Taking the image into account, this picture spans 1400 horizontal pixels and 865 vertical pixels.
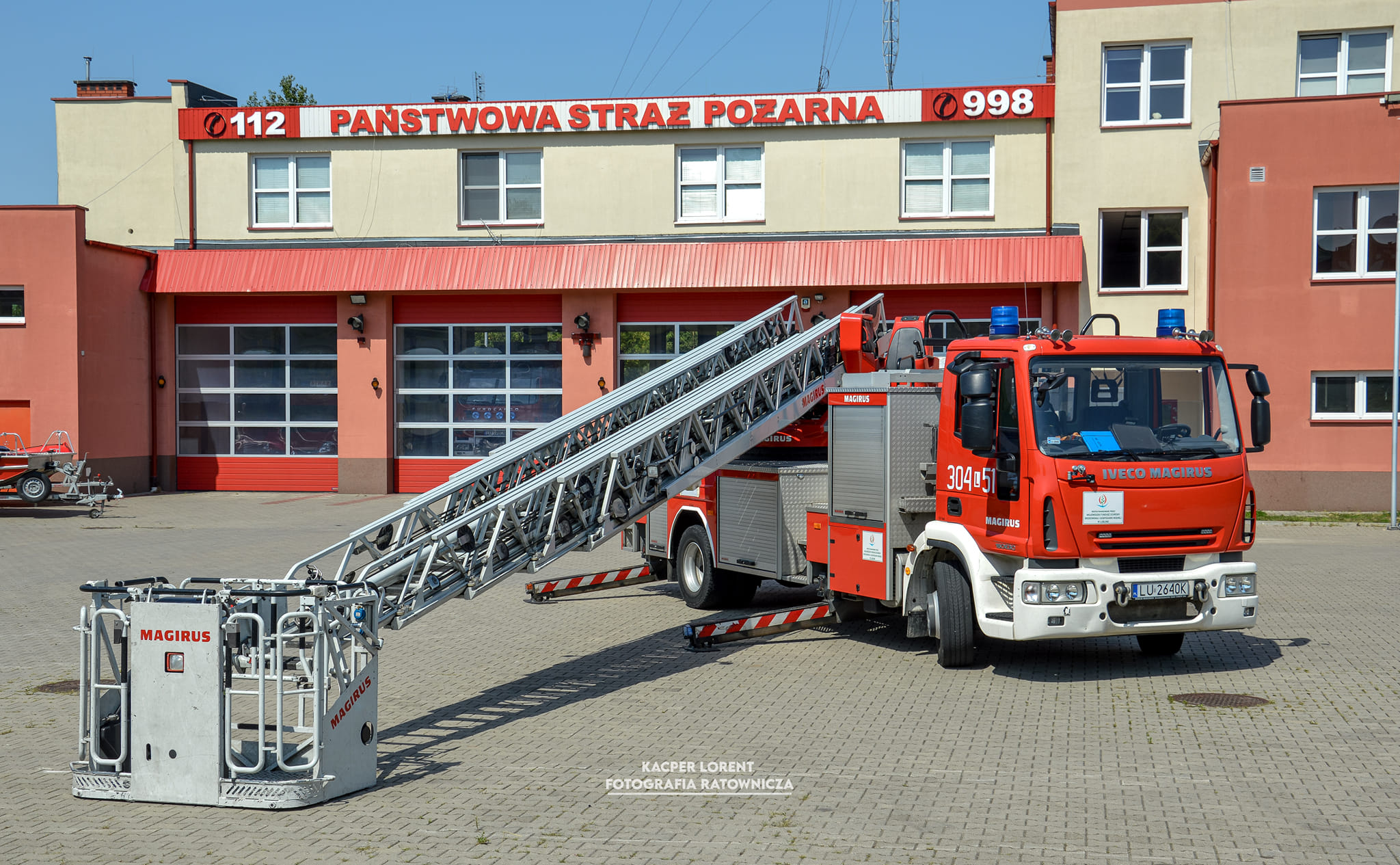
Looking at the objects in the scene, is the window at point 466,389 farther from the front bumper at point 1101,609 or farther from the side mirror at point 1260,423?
the front bumper at point 1101,609

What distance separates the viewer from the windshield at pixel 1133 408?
30.9ft

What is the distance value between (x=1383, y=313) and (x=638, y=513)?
17.5 meters

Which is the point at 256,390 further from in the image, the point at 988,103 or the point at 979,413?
the point at 979,413

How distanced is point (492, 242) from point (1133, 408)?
783 inches

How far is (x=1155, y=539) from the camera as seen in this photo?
369 inches

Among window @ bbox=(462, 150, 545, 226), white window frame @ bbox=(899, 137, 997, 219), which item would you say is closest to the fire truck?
white window frame @ bbox=(899, 137, 997, 219)

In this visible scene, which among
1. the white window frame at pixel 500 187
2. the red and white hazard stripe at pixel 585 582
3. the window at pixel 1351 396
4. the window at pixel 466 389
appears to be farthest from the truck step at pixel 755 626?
the white window frame at pixel 500 187

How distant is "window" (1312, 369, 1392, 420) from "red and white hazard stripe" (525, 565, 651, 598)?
1405cm

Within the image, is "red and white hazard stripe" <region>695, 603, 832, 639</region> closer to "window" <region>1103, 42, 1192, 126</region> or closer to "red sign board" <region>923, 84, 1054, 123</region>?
"red sign board" <region>923, 84, 1054, 123</region>

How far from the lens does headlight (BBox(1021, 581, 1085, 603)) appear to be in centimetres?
926

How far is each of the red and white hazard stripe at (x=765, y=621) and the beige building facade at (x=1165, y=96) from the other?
50.8ft

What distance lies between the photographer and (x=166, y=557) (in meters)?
17.2

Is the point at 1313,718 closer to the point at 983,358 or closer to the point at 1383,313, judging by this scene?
the point at 983,358

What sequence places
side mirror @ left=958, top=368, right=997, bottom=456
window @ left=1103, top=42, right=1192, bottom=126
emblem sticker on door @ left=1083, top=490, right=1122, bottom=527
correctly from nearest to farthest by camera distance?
emblem sticker on door @ left=1083, top=490, right=1122, bottom=527
side mirror @ left=958, top=368, right=997, bottom=456
window @ left=1103, top=42, right=1192, bottom=126
